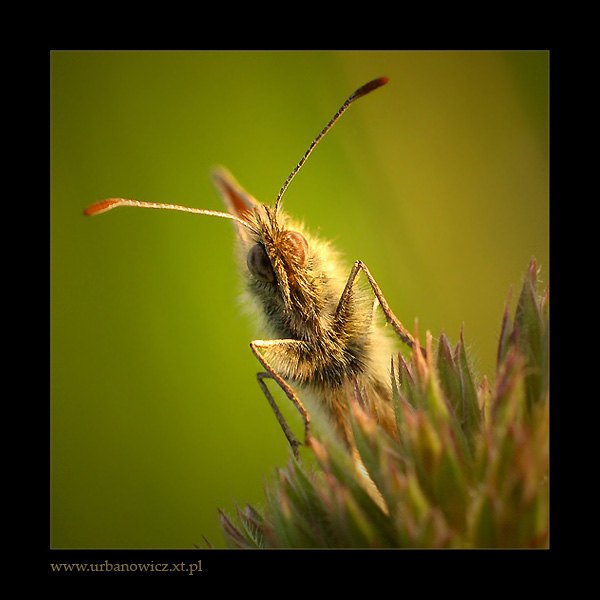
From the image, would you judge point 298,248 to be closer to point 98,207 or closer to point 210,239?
point 98,207

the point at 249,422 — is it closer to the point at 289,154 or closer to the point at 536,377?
the point at 289,154

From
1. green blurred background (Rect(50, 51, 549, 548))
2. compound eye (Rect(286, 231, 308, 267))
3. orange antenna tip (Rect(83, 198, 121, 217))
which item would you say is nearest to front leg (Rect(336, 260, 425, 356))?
compound eye (Rect(286, 231, 308, 267))

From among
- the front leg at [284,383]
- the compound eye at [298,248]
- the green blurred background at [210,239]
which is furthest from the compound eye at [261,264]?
the green blurred background at [210,239]

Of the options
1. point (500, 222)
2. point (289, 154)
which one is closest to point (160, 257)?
point (289, 154)

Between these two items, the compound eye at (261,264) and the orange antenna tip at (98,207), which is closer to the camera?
the orange antenna tip at (98,207)

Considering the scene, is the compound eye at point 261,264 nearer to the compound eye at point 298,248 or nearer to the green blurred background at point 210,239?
the compound eye at point 298,248
